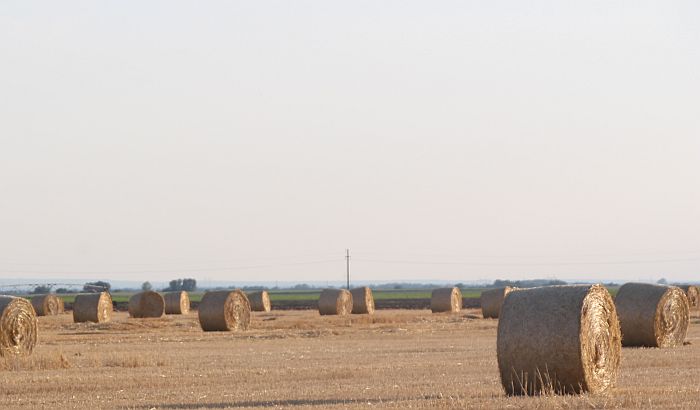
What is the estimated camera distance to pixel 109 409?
1577 cm

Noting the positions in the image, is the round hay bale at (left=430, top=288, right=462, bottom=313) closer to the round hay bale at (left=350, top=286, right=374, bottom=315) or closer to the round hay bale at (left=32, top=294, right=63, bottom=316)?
the round hay bale at (left=350, top=286, right=374, bottom=315)

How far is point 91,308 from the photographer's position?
164 ft

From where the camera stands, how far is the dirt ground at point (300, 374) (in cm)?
1602

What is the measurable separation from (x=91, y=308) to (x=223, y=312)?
12147 mm

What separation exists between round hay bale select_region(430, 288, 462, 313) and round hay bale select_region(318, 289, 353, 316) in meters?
4.06

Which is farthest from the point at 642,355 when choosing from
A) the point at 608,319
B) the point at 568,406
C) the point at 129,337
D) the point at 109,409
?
the point at 129,337

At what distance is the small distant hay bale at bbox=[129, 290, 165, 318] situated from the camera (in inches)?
2170

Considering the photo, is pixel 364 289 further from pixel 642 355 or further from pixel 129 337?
pixel 642 355

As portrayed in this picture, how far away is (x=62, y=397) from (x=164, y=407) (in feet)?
7.52

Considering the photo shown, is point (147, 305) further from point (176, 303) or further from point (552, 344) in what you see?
point (552, 344)

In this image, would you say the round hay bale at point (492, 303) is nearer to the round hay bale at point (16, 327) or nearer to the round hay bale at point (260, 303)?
the round hay bale at point (260, 303)

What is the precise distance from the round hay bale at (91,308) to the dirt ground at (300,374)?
48.9 feet

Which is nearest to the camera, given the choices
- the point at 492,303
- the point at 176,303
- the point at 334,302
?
the point at 492,303

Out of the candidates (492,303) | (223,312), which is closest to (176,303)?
(492,303)
